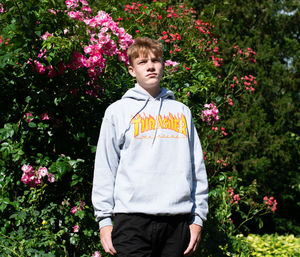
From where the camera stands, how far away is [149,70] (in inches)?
78.0

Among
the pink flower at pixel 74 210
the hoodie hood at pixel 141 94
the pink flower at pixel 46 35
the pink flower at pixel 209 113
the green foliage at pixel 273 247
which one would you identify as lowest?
the green foliage at pixel 273 247

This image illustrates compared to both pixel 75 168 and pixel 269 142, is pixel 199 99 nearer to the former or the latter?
pixel 75 168

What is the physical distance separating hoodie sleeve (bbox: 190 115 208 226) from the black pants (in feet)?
0.36

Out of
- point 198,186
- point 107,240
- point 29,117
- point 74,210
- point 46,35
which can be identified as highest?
point 46,35

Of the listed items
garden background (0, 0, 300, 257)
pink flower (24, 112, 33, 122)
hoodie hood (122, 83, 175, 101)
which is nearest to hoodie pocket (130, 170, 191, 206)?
hoodie hood (122, 83, 175, 101)

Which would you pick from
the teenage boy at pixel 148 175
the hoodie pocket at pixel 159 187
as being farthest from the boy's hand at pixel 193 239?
the hoodie pocket at pixel 159 187

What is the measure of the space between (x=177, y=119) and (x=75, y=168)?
131 cm

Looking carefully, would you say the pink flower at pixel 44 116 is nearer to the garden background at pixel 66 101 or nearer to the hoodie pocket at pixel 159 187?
the garden background at pixel 66 101

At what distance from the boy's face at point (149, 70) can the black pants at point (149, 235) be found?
2.06ft

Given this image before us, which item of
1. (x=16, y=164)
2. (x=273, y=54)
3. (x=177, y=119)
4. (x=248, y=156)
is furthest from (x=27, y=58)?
(x=273, y=54)

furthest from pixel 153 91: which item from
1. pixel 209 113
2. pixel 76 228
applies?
pixel 209 113

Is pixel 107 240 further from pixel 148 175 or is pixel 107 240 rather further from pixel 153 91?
pixel 153 91

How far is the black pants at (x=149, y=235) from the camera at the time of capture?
1742 millimetres

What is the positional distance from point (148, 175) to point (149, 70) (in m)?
0.52
